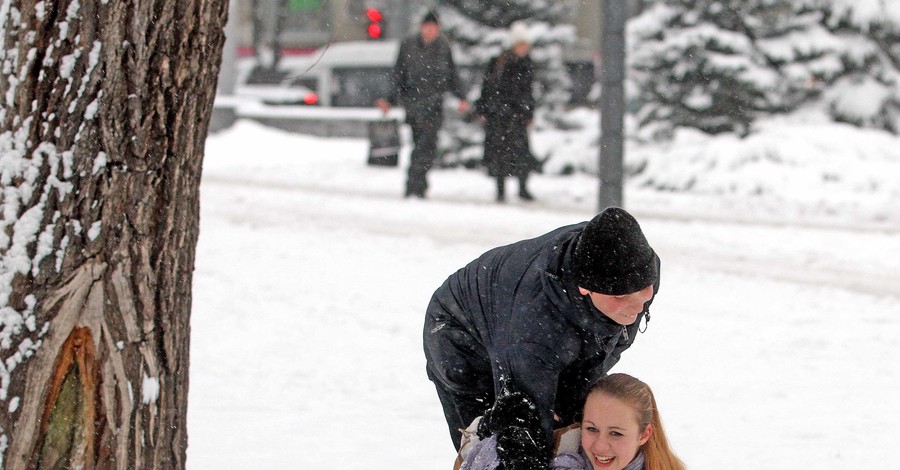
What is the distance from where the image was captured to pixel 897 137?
13.5 m

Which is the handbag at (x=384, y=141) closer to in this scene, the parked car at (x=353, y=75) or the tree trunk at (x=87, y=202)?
Answer: the parked car at (x=353, y=75)

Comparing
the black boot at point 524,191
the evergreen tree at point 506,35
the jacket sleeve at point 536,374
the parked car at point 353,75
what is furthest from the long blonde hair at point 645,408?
the parked car at point 353,75

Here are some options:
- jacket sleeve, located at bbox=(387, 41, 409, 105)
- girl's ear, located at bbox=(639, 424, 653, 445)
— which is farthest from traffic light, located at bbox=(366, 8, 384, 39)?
girl's ear, located at bbox=(639, 424, 653, 445)

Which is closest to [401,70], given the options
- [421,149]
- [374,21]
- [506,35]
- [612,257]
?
[421,149]

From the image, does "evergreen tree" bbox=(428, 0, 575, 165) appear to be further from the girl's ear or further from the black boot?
the girl's ear

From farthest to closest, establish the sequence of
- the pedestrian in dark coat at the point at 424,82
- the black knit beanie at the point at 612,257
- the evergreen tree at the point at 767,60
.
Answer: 1. the evergreen tree at the point at 767,60
2. the pedestrian in dark coat at the point at 424,82
3. the black knit beanie at the point at 612,257

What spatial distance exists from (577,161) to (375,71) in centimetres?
700

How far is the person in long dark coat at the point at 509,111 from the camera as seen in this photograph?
1115cm

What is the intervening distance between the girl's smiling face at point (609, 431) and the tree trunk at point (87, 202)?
114 centimetres

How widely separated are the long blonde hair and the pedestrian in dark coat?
822 centimetres

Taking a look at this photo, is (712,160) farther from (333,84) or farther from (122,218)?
(122,218)

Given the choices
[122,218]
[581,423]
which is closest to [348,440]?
[581,423]

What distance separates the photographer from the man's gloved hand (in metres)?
2.71

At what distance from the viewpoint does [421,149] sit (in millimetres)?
11203
